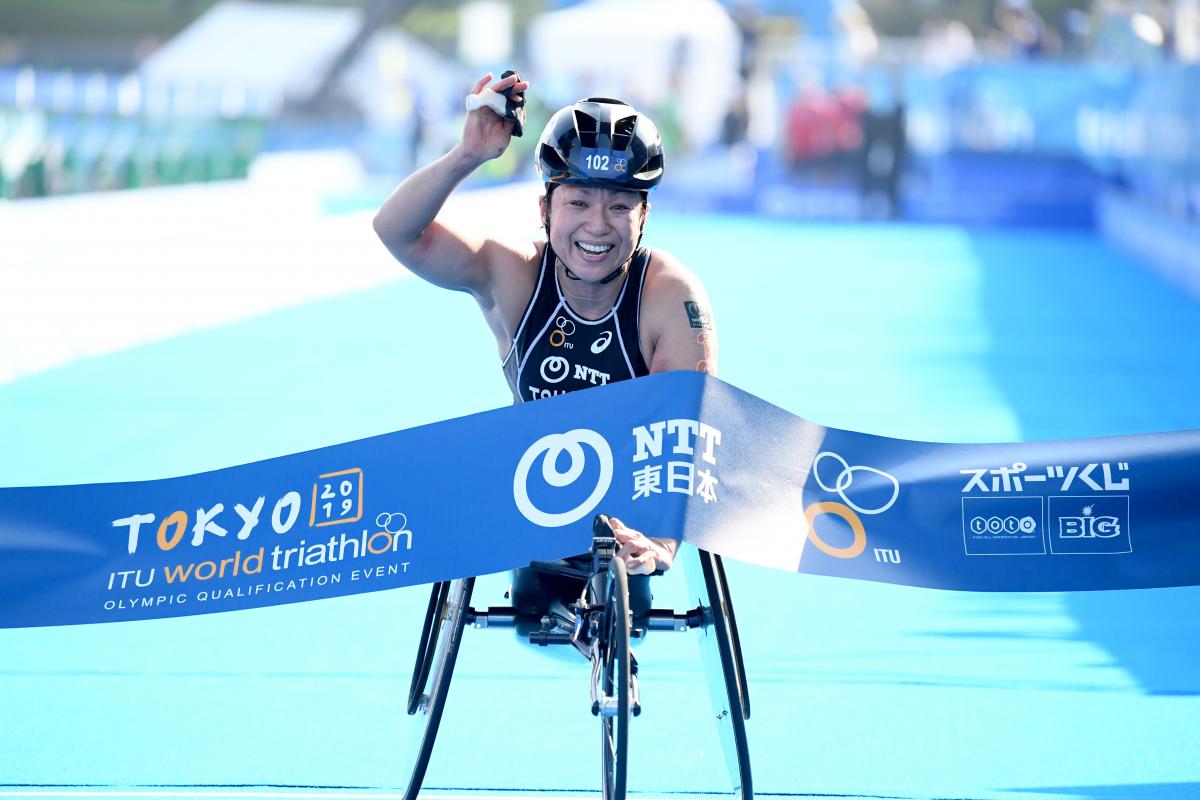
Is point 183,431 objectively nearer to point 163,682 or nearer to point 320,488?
point 163,682

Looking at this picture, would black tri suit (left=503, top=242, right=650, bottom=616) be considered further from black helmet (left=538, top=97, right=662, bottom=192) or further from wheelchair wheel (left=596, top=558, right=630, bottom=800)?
wheelchair wheel (left=596, top=558, right=630, bottom=800)

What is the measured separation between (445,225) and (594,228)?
393mm

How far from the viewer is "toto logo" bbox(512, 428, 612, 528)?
3.11 m

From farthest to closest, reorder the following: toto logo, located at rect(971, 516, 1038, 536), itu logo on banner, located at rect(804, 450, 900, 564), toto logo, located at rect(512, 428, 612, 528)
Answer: toto logo, located at rect(971, 516, 1038, 536) → itu logo on banner, located at rect(804, 450, 900, 564) → toto logo, located at rect(512, 428, 612, 528)

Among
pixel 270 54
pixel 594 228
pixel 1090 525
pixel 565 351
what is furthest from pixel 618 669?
pixel 270 54

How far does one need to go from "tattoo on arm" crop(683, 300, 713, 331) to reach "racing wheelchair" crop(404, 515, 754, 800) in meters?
0.53

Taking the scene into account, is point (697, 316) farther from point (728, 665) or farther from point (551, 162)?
point (728, 665)

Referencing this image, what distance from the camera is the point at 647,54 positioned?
3878 centimetres

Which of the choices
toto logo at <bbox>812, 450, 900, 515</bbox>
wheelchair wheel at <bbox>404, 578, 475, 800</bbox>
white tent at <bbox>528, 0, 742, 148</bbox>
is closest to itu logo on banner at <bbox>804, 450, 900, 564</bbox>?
toto logo at <bbox>812, 450, 900, 515</bbox>

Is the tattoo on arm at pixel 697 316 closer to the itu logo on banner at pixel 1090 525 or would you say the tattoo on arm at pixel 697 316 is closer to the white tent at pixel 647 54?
the itu logo on banner at pixel 1090 525

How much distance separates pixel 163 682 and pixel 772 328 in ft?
33.4

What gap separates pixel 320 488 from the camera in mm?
3250

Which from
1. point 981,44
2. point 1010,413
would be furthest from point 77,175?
point 981,44

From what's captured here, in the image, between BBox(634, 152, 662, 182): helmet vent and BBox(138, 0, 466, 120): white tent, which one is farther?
BBox(138, 0, 466, 120): white tent
